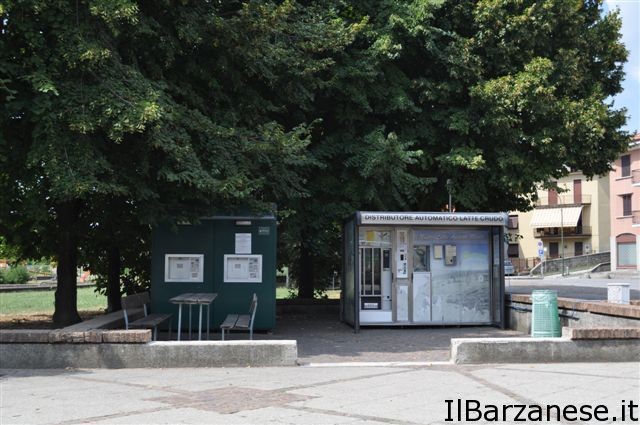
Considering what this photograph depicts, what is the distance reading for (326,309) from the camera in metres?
20.0

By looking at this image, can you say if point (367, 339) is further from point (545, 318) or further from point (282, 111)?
point (282, 111)

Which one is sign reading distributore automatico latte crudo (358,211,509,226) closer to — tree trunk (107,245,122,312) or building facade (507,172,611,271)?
tree trunk (107,245,122,312)

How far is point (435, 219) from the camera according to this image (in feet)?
49.0

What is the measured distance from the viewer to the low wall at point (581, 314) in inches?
458

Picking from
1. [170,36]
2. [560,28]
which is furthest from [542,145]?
[170,36]

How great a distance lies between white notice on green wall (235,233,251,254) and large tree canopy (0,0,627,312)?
2.78 ft

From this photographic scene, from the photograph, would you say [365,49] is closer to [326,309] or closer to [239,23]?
[239,23]

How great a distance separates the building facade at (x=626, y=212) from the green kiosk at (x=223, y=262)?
159 ft

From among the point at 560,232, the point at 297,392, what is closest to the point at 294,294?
the point at 297,392

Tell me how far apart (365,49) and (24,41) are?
325 inches

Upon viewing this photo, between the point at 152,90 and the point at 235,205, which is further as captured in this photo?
the point at 235,205

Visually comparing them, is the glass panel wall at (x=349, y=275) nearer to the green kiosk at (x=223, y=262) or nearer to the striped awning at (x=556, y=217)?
the green kiosk at (x=223, y=262)

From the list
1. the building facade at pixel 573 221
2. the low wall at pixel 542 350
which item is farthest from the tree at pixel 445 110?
the building facade at pixel 573 221

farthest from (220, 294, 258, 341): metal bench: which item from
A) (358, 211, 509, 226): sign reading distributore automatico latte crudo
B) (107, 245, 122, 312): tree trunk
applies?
(107, 245, 122, 312): tree trunk
